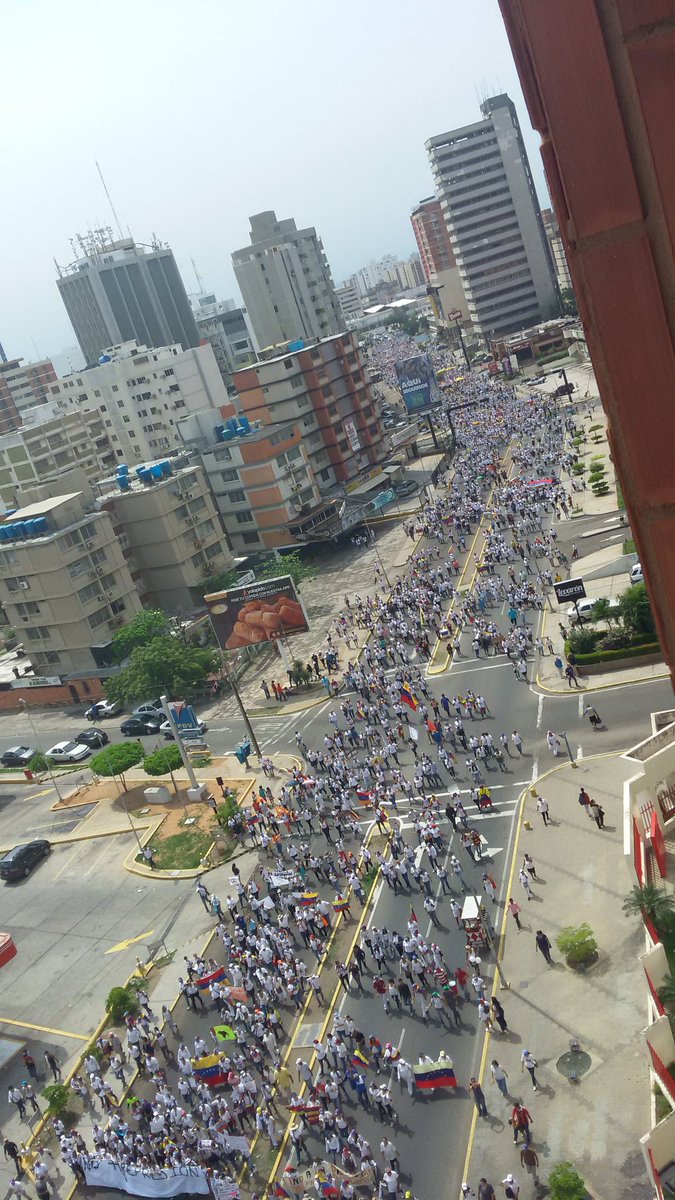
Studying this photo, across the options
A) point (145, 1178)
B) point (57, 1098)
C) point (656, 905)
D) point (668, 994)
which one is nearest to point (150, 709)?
point (57, 1098)

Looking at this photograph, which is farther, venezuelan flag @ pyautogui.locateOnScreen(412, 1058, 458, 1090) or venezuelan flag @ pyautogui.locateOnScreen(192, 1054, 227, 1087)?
venezuelan flag @ pyautogui.locateOnScreen(192, 1054, 227, 1087)

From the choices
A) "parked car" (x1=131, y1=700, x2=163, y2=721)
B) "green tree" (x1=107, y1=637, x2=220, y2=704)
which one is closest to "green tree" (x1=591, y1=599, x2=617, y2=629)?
"green tree" (x1=107, y1=637, x2=220, y2=704)

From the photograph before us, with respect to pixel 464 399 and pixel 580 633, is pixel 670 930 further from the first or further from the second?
pixel 464 399

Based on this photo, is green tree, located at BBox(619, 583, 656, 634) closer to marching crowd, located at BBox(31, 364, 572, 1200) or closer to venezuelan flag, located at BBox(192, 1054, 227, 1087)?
marching crowd, located at BBox(31, 364, 572, 1200)

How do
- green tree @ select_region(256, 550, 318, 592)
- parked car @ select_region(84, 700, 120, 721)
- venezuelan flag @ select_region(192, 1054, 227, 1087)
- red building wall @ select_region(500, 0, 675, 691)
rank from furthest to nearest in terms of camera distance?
1. green tree @ select_region(256, 550, 318, 592)
2. parked car @ select_region(84, 700, 120, 721)
3. venezuelan flag @ select_region(192, 1054, 227, 1087)
4. red building wall @ select_region(500, 0, 675, 691)

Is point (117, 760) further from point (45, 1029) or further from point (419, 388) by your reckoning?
point (419, 388)

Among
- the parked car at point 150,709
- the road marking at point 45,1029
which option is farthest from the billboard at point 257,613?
the road marking at point 45,1029
